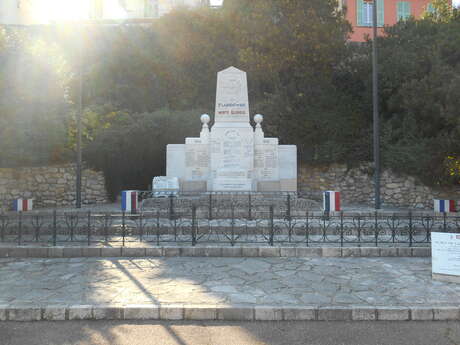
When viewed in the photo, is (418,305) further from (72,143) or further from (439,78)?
(72,143)

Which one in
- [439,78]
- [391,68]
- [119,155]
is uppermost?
[391,68]

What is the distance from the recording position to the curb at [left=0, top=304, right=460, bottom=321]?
178 inches

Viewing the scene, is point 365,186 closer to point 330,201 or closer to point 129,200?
point 330,201

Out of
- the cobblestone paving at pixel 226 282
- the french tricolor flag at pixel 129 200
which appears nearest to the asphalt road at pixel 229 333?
the cobblestone paving at pixel 226 282

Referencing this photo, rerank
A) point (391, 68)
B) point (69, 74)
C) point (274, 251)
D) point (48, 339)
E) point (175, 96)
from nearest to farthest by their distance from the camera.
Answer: point (48, 339), point (274, 251), point (69, 74), point (391, 68), point (175, 96)

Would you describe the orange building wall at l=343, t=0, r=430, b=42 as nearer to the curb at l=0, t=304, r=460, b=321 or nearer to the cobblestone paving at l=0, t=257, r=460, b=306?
the cobblestone paving at l=0, t=257, r=460, b=306

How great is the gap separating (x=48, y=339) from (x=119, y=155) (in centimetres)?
1576

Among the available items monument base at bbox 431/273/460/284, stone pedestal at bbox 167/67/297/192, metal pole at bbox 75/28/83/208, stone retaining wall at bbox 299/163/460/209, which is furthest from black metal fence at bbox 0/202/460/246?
stone retaining wall at bbox 299/163/460/209

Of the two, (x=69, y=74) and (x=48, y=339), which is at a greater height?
(x=69, y=74)

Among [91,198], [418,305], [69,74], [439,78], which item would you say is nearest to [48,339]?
[418,305]

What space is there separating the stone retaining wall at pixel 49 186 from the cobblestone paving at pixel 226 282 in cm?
974

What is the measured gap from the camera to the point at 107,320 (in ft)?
14.8

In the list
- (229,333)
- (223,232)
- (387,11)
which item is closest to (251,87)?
(223,232)

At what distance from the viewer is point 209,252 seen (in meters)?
7.48
